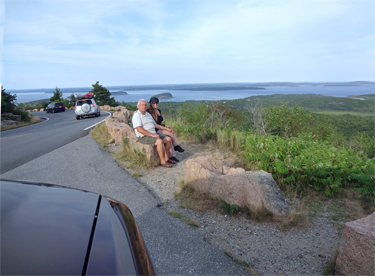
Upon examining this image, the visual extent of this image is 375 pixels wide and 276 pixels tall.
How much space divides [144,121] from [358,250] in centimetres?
487

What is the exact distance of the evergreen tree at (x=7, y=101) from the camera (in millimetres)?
20253

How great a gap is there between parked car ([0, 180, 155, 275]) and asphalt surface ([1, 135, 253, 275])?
1307 mm

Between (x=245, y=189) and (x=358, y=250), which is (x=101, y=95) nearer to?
(x=245, y=189)

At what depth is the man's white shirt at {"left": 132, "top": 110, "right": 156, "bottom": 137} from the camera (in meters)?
6.27

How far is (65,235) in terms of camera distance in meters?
1.38

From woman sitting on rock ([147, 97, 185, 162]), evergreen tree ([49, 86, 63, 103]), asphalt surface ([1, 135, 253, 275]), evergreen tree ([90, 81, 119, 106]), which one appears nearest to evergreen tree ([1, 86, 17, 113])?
asphalt surface ([1, 135, 253, 275])

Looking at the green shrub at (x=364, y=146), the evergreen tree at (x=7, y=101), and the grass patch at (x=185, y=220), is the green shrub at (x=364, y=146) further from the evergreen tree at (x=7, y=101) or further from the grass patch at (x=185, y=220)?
the evergreen tree at (x=7, y=101)

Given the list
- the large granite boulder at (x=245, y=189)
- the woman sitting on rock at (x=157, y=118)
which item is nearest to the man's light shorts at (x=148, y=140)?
the woman sitting on rock at (x=157, y=118)

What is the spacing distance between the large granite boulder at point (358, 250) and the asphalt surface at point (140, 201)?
38.2 inches

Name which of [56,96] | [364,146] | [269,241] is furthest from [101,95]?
[269,241]

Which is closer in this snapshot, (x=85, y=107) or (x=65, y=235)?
(x=65, y=235)

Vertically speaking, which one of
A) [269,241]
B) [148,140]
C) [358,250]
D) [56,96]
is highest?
[56,96]

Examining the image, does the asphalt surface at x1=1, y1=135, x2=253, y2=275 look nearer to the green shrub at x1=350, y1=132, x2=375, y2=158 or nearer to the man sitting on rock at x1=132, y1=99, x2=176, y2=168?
the man sitting on rock at x1=132, y1=99, x2=176, y2=168

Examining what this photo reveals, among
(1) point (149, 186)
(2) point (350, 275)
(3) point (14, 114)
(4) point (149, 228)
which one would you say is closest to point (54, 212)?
(4) point (149, 228)
